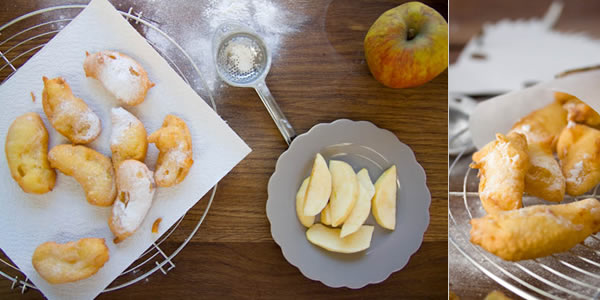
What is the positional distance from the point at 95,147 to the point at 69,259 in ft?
0.62

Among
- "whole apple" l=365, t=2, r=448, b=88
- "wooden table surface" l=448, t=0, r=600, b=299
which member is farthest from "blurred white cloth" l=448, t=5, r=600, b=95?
"whole apple" l=365, t=2, r=448, b=88

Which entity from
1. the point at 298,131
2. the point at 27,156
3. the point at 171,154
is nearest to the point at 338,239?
the point at 298,131

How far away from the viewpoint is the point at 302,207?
770 millimetres

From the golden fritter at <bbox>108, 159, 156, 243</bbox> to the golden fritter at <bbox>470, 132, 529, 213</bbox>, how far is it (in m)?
0.53

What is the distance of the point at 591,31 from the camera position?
16cm

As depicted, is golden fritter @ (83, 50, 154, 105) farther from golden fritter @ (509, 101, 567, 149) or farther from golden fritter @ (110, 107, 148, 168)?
golden fritter @ (509, 101, 567, 149)

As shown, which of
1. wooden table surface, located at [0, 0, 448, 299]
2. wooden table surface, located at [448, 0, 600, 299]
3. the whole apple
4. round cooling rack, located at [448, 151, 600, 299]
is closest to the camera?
wooden table surface, located at [448, 0, 600, 299]

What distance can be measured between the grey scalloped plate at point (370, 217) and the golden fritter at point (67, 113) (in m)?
0.32

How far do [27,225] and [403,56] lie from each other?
0.68m

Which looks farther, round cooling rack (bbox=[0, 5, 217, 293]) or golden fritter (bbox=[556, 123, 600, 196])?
round cooling rack (bbox=[0, 5, 217, 293])

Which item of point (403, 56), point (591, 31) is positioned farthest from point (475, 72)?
point (403, 56)

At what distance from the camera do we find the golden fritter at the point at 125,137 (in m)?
0.74

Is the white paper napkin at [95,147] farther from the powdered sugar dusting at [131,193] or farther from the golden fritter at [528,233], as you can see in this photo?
the golden fritter at [528,233]

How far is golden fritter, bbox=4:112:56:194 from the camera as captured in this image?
736mm
